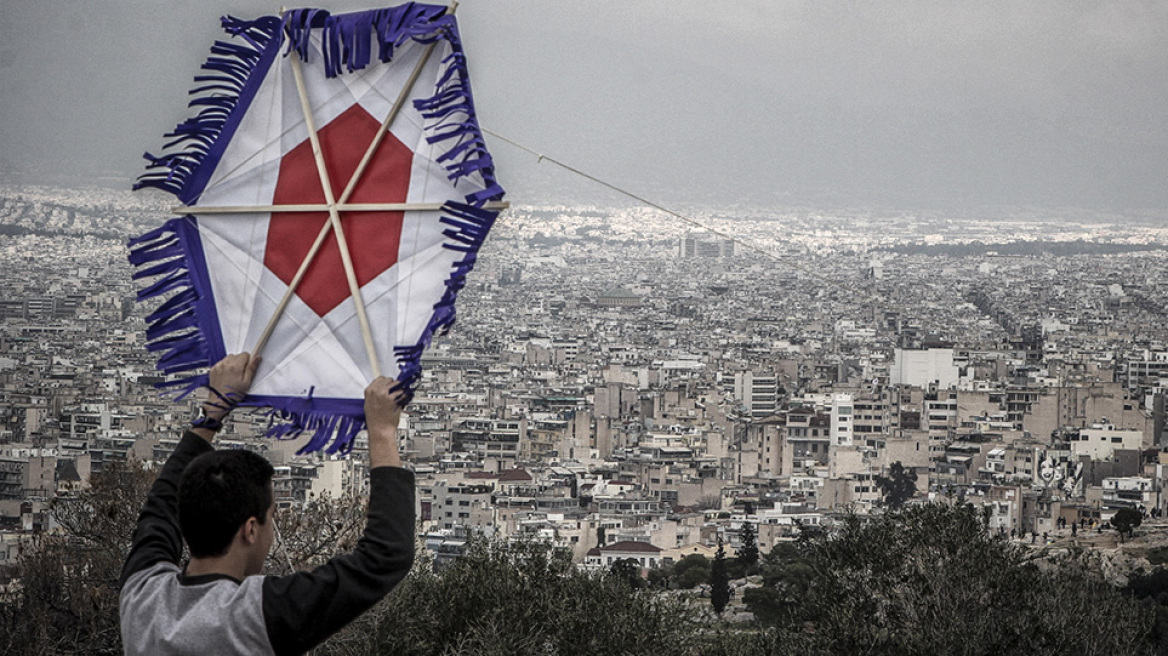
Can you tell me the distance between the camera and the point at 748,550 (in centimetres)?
2123

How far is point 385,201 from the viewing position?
175cm

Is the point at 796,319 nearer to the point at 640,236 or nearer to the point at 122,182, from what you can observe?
the point at 640,236

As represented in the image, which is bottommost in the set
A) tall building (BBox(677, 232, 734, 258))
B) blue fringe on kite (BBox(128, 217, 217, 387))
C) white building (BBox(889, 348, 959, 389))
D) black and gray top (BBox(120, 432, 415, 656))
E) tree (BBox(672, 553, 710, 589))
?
tree (BBox(672, 553, 710, 589))

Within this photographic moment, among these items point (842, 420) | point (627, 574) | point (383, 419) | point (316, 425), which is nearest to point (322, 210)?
point (316, 425)

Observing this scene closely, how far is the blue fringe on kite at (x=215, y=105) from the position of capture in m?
1.91

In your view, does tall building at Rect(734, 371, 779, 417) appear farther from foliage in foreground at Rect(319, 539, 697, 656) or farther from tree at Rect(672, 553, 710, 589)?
foliage in foreground at Rect(319, 539, 697, 656)

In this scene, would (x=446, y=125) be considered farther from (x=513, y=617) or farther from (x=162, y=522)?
(x=513, y=617)

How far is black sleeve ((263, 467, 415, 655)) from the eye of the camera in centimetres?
128

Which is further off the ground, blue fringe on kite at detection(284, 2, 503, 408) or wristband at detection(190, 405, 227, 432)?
blue fringe on kite at detection(284, 2, 503, 408)

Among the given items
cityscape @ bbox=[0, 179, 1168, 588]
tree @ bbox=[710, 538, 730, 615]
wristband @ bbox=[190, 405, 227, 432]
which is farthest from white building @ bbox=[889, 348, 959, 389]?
wristband @ bbox=[190, 405, 227, 432]

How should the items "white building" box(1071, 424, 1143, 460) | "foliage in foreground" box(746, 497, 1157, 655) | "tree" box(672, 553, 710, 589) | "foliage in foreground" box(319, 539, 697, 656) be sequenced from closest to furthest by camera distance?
"foliage in foreground" box(746, 497, 1157, 655) < "foliage in foreground" box(319, 539, 697, 656) < "tree" box(672, 553, 710, 589) < "white building" box(1071, 424, 1143, 460)

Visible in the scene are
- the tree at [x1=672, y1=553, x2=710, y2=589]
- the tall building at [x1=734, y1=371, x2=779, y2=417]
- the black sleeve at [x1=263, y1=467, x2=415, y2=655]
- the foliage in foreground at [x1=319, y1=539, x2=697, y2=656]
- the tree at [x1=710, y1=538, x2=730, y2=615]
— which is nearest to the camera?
the black sleeve at [x1=263, y1=467, x2=415, y2=655]

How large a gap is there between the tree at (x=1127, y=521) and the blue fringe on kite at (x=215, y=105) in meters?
20.6

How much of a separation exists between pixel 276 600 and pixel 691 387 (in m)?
42.1
